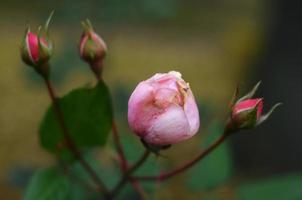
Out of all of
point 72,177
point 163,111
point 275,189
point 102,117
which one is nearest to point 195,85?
point 275,189

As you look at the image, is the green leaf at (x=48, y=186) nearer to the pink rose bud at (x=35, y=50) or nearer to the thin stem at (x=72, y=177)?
the thin stem at (x=72, y=177)

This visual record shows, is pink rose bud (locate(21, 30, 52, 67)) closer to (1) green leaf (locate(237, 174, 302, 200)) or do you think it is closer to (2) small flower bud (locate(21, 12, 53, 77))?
(2) small flower bud (locate(21, 12, 53, 77))

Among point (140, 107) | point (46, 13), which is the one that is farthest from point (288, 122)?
point (140, 107)

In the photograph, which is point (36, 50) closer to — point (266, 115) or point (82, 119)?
point (82, 119)

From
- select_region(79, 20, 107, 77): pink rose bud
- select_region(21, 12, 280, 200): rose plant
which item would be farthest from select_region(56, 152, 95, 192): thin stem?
select_region(79, 20, 107, 77): pink rose bud

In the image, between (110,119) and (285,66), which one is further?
(285,66)

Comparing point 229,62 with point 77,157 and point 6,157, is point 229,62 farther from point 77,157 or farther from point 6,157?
point 77,157

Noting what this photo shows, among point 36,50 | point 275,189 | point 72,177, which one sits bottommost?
point 275,189

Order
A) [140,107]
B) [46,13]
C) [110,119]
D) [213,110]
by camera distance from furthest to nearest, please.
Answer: [46,13] → [213,110] → [110,119] → [140,107]
